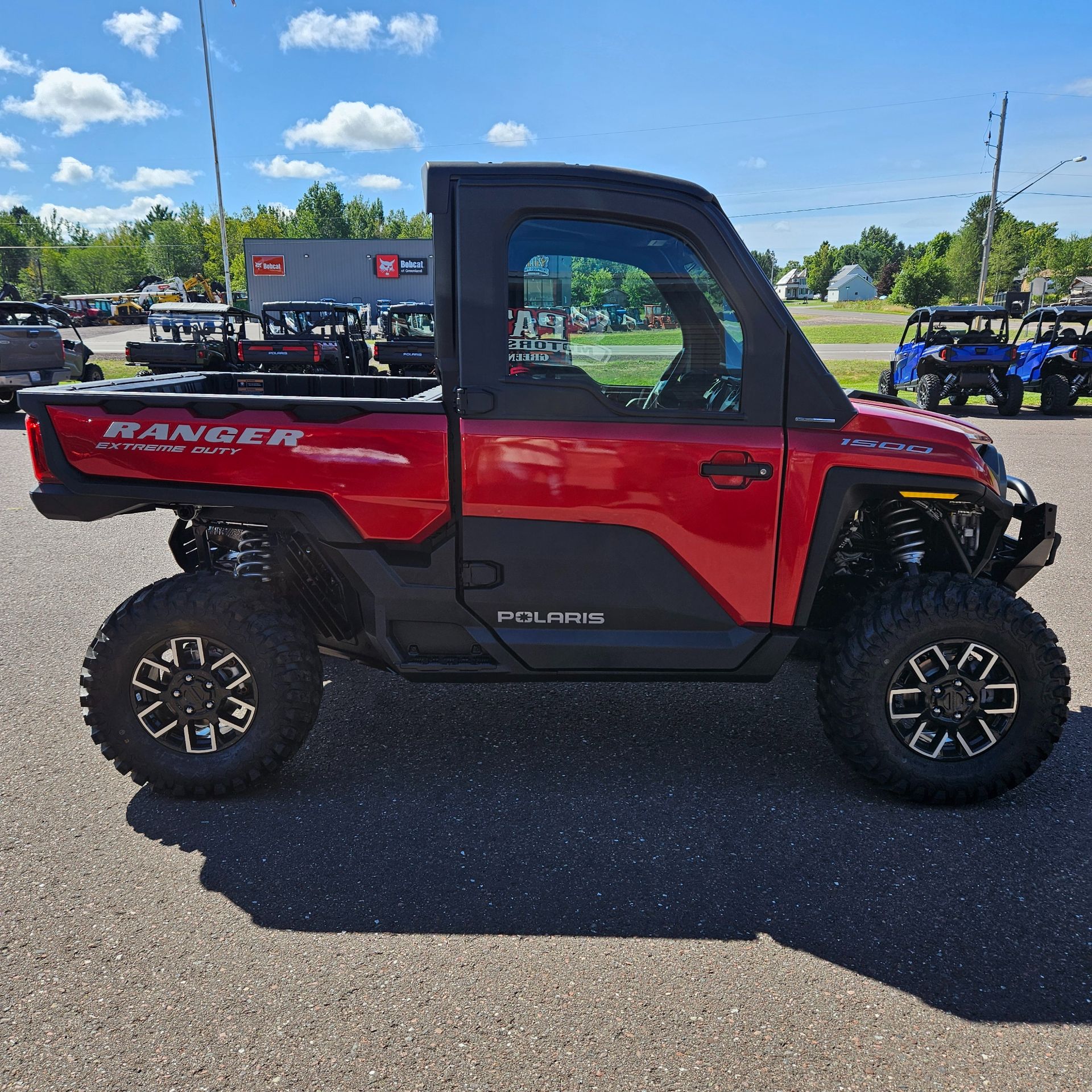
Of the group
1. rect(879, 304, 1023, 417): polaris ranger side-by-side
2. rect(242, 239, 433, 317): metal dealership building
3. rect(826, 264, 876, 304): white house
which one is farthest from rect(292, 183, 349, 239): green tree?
rect(879, 304, 1023, 417): polaris ranger side-by-side

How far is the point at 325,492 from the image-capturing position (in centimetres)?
321

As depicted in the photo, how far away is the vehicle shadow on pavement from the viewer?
2686mm

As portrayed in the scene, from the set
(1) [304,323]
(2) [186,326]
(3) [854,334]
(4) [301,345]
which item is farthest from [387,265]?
(4) [301,345]

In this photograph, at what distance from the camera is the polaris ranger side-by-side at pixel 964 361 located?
52.7ft

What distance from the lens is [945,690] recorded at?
10.9 ft

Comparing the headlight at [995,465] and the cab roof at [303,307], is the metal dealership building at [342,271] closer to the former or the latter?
the cab roof at [303,307]

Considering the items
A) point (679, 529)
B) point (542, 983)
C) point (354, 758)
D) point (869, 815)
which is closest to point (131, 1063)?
point (542, 983)

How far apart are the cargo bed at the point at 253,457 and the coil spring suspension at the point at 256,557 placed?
0.36 metres

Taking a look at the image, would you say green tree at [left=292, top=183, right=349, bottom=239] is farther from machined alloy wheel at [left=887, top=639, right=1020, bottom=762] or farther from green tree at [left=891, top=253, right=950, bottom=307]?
machined alloy wheel at [left=887, top=639, right=1020, bottom=762]

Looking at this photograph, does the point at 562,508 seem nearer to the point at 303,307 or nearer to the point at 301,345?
the point at 301,345

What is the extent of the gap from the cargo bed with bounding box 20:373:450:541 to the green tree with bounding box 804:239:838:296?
172m

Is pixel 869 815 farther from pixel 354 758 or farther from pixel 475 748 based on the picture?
pixel 354 758

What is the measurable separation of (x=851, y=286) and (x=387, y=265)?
11496 cm

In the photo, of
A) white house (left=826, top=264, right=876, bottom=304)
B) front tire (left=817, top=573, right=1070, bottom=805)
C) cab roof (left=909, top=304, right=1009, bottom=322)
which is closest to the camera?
front tire (left=817, top=573, right=1070, bottom=805)
